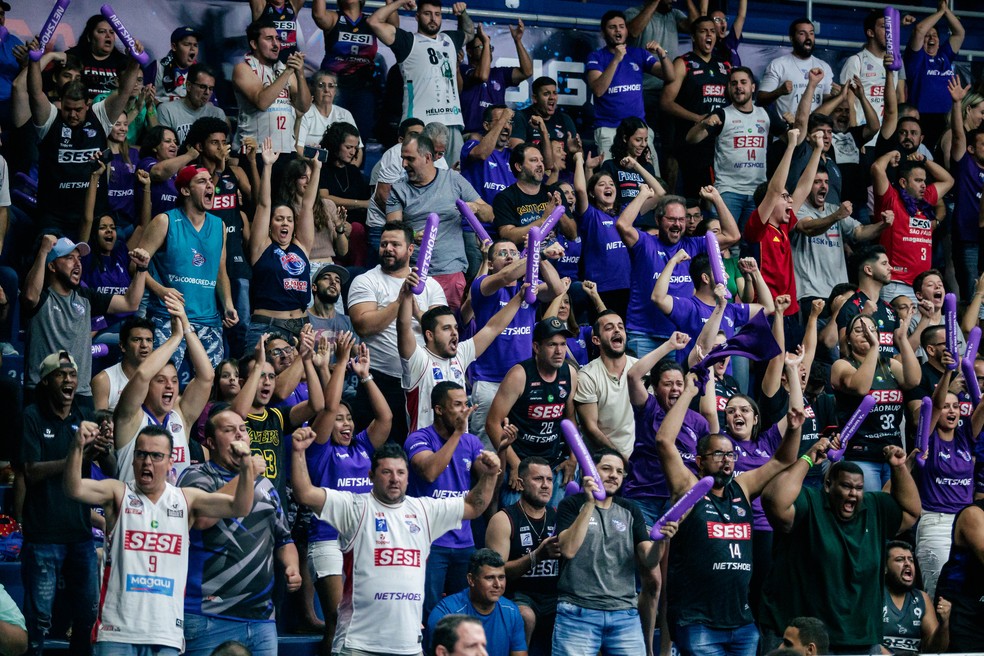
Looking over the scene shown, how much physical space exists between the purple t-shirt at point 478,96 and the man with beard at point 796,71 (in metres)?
2.50

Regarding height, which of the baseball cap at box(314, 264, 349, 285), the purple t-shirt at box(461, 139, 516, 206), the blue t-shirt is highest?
the purple t-shirt at box(461, 139, 516, 206)

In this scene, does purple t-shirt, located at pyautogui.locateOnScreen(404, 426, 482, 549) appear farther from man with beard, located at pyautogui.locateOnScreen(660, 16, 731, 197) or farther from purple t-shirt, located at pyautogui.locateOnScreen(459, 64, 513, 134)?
man with beard, located at pyautogui.locateOnScreen(660, 16, 731, 197)

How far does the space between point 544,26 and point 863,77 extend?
10.6ft

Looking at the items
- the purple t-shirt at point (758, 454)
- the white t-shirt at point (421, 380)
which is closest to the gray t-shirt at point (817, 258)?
the purple t-shirt at point (758, 454)

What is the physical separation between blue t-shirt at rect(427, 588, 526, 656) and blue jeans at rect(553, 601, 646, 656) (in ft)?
0.95

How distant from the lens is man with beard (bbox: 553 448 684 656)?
8594 mm

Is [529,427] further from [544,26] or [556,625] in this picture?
[544,26]

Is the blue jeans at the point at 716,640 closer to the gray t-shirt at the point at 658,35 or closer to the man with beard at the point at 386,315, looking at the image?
the man with beard at the point at 386,315

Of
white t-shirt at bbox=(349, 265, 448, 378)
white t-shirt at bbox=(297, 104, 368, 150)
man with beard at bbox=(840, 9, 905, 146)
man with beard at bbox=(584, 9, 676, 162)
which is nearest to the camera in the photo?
white t-shirt at bbox=(349, 265, 448, 378)

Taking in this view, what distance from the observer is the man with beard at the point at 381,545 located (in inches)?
316

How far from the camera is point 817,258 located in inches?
509

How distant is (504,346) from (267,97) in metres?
3.30

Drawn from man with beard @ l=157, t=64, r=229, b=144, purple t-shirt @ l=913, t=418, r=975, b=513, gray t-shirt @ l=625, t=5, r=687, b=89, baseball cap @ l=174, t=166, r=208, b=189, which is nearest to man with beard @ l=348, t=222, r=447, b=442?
baseball cap @ l=174, t=166, r=208, b=189

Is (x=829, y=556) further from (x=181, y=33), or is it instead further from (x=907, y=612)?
(x=181, y=33)
